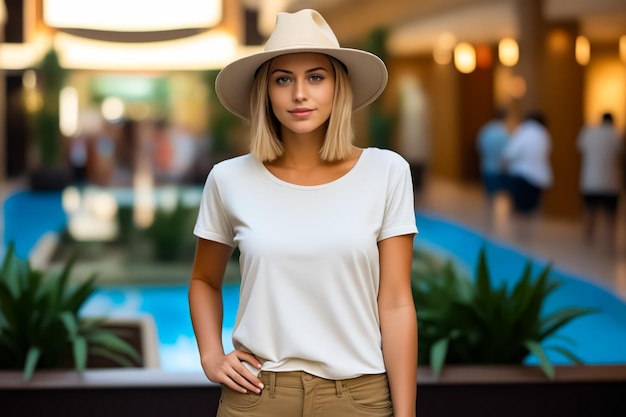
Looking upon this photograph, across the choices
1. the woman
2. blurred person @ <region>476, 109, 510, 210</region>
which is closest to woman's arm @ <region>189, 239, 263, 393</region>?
the woman

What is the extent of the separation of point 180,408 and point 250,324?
5.27ft

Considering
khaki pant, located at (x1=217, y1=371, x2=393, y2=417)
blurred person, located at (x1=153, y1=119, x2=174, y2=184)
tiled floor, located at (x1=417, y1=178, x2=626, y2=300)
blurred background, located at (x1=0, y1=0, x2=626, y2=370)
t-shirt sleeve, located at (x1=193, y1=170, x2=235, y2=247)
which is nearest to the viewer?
khaki pant, located at (x1=217, y1=371, x2=393, y2=417)

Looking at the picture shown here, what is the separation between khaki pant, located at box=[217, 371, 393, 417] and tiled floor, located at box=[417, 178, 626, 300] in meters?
6.54

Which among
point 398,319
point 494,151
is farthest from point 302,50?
point 494,151

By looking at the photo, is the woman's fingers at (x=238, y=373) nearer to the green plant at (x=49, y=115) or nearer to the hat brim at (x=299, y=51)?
the hat brim at (x=299, y=51)

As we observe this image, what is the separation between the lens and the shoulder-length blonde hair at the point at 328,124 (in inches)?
76.3

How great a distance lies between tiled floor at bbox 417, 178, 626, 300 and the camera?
9398mm

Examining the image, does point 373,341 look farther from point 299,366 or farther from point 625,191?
point 625,191

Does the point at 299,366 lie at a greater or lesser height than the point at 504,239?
greater

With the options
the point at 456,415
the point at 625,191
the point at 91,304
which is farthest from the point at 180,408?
the point at 625,191

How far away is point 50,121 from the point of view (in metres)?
22.8

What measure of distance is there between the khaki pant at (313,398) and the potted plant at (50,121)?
2112 cm

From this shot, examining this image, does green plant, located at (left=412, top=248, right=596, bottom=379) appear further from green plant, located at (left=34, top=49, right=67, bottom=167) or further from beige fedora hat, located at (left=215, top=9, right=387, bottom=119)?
green plant, located at (left=34, top=49, right=67, bottom=167)

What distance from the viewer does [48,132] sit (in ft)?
74.5
